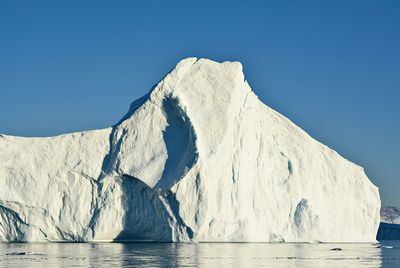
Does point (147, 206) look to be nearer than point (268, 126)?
Yes

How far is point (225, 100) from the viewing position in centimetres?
4119

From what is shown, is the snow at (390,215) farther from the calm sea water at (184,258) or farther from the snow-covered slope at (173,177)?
the calm sea water at (184,258)

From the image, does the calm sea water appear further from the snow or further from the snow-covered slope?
the snow

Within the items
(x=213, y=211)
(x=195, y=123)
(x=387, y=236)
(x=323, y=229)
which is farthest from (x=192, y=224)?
(x=387, y=236)

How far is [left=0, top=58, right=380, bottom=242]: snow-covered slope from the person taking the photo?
1548 inches

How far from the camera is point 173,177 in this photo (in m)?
39.2

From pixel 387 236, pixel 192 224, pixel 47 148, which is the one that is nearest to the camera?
pixel 192 224

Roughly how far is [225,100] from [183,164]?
4114mm

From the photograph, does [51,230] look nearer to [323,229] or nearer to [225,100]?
[225,100]

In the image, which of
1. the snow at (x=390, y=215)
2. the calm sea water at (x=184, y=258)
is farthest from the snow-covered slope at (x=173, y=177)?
the snow at (x=390, y=215)

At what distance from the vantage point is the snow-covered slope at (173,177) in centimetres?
3931

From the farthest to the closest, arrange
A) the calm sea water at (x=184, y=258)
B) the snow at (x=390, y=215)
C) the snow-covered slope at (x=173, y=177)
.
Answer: the snow at (x=390, y=215) → the snow-covered slope at (x=173, y=177) → the calm sea water at (x=184, y=258)

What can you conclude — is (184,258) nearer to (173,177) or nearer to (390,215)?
(173,177)

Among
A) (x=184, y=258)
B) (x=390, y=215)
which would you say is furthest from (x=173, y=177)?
(x=390, y=215)
